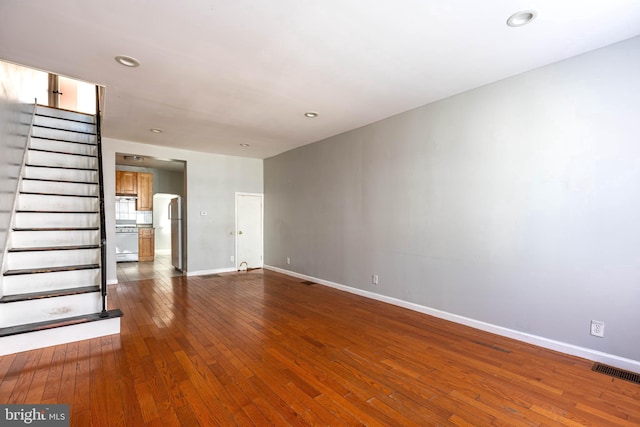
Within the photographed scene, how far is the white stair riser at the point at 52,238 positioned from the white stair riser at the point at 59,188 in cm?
77

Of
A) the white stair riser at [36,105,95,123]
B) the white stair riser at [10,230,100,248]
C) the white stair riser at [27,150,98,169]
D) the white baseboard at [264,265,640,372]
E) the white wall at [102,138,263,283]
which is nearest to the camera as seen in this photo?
the white baseboard at [264,265,640,372]

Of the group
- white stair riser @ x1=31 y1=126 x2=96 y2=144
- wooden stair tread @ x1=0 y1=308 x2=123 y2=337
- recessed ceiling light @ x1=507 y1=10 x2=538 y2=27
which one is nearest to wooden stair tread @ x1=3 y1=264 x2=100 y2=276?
wooden stair tread @ x1=0 y1=308 x2=123 y2=337

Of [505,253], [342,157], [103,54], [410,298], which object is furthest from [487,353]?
[103,54]

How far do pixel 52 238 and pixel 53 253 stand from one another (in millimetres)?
241

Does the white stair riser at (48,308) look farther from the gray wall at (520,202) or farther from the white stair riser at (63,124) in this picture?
the gray wall at (520,202)

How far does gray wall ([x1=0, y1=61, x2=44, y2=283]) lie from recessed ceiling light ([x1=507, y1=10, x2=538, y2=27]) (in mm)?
4919

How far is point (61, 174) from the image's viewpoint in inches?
165

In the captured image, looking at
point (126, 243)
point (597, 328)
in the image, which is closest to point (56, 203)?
point (126, 243)

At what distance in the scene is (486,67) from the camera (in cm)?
294

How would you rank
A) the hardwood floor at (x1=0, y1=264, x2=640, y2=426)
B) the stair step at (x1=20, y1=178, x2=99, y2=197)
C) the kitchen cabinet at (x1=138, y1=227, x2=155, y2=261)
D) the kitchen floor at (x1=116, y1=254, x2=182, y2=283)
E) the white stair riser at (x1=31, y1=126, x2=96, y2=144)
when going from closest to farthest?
the hardwood floor at (x1=0, y1=264, x2=640, y2=426)
the stair step at (x1=20, y1=178, x2=99, y2=197)
the white stair riser at (x1=31, y1=126, x2=96, y2=144)
the kitchen floor at (x1=116, y1=254, x2=182, y2=283)
the kitchen cabinet at (x1=138, y1=227, x2=155, y2=261)

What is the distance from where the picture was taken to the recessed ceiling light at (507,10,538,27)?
2.16 m

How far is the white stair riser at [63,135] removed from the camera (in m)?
4.47

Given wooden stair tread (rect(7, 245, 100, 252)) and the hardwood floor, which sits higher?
wooden stair tread (rect(7, 245, 100, 252))

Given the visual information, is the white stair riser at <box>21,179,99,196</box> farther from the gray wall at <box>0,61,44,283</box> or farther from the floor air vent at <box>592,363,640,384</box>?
the floor air vent at <box>592,363,640,384</box>
